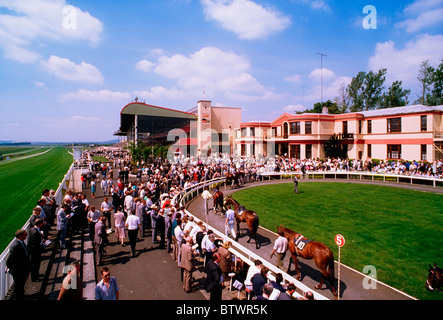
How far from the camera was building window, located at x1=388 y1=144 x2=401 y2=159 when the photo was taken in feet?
94.8

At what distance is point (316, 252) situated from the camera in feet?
21.6

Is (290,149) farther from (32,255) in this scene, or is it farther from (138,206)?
(32,255)

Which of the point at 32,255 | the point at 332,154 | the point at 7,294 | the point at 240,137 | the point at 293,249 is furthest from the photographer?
the point at 240,137

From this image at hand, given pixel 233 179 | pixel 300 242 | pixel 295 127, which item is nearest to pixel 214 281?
pixel 300 242

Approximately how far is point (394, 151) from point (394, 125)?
9.96 ft

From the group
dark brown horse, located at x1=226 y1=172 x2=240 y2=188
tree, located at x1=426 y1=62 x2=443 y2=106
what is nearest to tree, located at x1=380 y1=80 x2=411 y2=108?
tree, located at x1=426 y1=62 x2=443 y2=106

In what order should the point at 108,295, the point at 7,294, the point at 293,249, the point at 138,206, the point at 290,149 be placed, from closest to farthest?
1. the point at 108,295
2. the point at 7,294
3. the point at 293,249
4. the point at 138,206
5. the point at 290,149

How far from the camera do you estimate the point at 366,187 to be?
20.7 metres

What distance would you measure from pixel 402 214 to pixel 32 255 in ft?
52.1

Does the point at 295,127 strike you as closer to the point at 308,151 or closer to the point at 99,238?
the point at 308,151

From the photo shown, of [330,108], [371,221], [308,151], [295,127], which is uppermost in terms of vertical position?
[330,108]

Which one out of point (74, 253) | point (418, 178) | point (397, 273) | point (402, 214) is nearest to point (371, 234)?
point (397, 273)

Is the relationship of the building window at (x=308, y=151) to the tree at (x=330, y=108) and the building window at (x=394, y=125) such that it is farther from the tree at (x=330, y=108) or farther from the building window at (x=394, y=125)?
the tree at (x=330, y=108)

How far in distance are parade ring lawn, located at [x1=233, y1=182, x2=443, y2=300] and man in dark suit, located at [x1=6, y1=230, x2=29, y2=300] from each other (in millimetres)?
8706
